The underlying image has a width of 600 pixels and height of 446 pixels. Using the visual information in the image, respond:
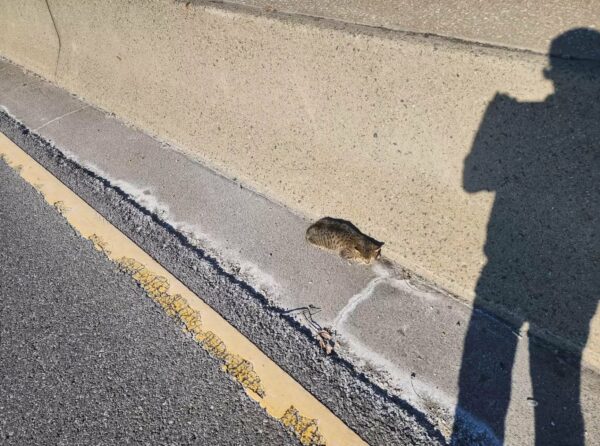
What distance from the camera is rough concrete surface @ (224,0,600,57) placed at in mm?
2756

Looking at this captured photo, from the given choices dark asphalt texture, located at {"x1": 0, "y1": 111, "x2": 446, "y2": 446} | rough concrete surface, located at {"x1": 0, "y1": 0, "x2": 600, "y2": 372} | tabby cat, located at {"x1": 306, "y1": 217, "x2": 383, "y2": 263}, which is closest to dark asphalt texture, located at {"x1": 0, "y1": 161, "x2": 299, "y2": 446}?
dark asphalt texture, located at {"x1": 0, "y1": 111, "x2": 446, "y2": 446}

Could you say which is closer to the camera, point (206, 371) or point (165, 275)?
point (206, 371)

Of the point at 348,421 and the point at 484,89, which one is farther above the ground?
the point at 484,89

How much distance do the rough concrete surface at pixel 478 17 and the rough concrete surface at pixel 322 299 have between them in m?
1.56

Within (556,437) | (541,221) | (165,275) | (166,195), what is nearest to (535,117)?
(541,221)

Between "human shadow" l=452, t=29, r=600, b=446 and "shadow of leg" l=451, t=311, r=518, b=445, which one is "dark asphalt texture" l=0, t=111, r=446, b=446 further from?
"human shadow" l=452, t=29, r=600, b=446

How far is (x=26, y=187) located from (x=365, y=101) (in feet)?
11.3

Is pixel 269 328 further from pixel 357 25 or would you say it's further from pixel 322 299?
pixel 357 25

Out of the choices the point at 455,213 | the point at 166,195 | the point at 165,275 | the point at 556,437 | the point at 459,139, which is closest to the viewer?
the point at 556,437

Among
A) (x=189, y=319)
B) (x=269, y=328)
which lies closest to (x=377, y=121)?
(x=269, y=328)

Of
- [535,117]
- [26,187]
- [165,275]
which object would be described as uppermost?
[535,117]

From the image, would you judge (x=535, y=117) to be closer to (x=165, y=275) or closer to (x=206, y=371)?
(x=206, y=371)

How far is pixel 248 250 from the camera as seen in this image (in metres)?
3.74

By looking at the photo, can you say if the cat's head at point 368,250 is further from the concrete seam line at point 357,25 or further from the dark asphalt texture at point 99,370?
the concrete seam line at point 357,25
